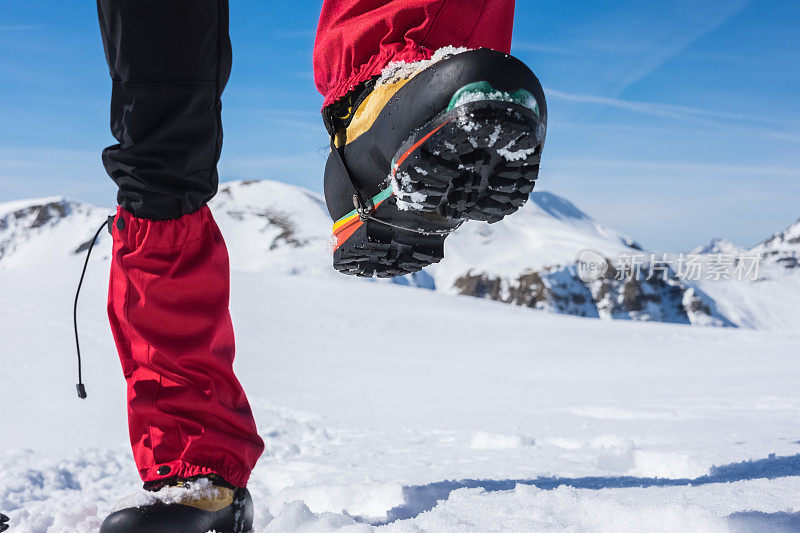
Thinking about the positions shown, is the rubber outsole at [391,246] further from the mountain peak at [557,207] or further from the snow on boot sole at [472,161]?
the mountain peak at [557,207]

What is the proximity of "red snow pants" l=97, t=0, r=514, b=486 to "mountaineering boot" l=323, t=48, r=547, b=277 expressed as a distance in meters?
0.15

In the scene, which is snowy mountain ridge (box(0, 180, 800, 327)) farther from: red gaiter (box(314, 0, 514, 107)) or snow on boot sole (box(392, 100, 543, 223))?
snow on boot sole (box(392, 100, 543, 223))

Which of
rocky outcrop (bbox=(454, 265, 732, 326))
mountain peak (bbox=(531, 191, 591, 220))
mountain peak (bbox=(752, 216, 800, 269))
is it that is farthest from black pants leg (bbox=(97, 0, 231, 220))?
mountain peak (bbox=(752, 216, 800, 269))

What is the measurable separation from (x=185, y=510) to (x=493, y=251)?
35.0 meters

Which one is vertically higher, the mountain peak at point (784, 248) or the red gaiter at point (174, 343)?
the mountain peak at point (784, 248)

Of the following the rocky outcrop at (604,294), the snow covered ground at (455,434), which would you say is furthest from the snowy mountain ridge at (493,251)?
the snow covered ground at (455,434)

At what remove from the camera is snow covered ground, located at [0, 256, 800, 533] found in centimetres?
105

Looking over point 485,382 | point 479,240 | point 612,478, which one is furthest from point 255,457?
point 479,240

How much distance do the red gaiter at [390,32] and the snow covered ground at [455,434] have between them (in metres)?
0.83

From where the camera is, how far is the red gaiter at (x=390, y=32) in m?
1.17

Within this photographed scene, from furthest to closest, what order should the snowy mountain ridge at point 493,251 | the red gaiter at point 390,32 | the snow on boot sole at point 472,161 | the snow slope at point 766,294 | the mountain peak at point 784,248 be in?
the mountain peak at point 784,248, the snow slope at point 766,294, the snowy mountain ridge at point 493,251, the red gaiter at point 390,32, the snow on boot sole at point 472,161

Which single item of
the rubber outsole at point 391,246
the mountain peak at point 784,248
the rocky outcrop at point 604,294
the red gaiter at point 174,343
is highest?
the mountain peak at point 784,248

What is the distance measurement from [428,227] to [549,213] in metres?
41.1

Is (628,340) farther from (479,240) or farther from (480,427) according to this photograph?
(479,240)
